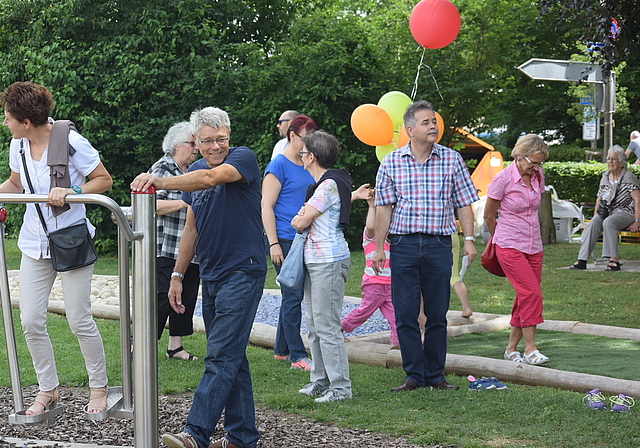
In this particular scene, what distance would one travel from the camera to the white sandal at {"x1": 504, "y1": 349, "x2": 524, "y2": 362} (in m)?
6.43

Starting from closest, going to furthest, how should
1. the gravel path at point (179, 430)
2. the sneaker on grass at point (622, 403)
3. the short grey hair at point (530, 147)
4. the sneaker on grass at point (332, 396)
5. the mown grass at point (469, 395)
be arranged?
the gravel path at point (179, 430), the mown grass at point (469, 395), the sneaker on grass at point (622, 403), the sneaker on grass at point (332, 396), the short grey hair at point (530, 147)

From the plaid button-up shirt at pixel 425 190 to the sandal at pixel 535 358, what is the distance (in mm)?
1239

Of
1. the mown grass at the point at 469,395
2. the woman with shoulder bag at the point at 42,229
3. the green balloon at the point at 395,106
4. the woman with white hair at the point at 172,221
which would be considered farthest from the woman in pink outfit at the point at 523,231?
the woman with shoulder bag at the point at 42,229

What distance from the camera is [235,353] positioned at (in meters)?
4.29

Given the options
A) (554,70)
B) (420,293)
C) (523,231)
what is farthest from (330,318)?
(554,70)

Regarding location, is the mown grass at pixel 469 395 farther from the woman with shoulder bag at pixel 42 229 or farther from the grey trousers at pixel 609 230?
the grey trousers at pixel 609 230

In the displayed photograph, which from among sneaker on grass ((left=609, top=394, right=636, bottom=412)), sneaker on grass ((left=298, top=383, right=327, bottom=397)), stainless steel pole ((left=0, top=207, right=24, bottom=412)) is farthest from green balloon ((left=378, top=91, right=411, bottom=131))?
stainless steel pole ((left=0, top=207, right=24, bottom=412))

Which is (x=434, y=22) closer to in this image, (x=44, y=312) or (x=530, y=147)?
(x=530, y=147)

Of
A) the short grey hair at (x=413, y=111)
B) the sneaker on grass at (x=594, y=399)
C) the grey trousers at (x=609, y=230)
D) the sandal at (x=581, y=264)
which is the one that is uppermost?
the short grey hair at (x=413, y=111)

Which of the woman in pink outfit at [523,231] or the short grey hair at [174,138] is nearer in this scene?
the woman in pink outfit at [523,231]

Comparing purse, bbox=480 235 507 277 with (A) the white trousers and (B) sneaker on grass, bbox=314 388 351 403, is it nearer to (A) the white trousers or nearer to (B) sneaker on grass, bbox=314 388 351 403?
(B) sneaker on grass, bbox=314 388 351 403

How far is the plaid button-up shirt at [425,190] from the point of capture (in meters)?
5.76

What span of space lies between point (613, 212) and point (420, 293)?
24.4ft

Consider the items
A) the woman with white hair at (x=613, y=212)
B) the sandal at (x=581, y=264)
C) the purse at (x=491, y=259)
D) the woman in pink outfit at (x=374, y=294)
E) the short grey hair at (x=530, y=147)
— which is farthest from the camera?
the sandal at (x=581, y=264)
